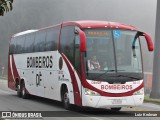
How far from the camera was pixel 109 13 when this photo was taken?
5709cm

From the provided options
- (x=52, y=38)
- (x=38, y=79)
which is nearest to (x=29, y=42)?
(x=38, y=79)

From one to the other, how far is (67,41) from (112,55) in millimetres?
1911

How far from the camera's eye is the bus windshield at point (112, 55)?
11977 millimetres

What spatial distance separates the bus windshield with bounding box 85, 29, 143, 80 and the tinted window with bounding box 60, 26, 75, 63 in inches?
35.3

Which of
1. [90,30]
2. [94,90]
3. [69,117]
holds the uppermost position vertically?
[90,30]

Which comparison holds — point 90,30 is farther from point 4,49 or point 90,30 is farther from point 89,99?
point 4,49

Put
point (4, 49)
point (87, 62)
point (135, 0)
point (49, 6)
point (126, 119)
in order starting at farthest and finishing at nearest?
point (4, 49)
point (49, 6)
point (135, 0)
point (87, 62)
point (126, 119)

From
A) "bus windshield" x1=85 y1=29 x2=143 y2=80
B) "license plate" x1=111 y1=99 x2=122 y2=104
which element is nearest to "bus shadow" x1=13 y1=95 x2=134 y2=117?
"license plate" x1=111 y1=99 x2=122 y2=104

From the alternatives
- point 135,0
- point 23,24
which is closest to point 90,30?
point 135,0

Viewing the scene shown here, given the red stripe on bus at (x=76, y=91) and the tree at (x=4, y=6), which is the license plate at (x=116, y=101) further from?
the tree at (x=4, y=6)

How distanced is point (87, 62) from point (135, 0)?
3915 cm

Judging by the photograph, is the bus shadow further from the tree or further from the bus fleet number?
the tree

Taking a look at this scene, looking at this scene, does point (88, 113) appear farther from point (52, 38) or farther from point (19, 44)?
point (19, 44)

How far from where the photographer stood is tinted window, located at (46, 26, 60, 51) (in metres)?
14.5
